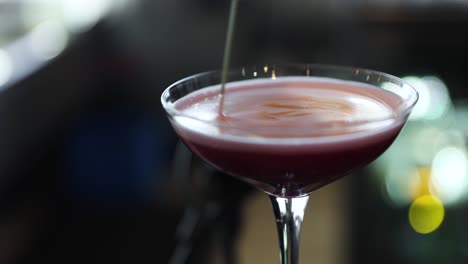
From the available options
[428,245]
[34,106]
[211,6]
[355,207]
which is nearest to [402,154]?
[355,207]

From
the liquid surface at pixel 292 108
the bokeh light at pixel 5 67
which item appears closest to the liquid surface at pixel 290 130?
the liquid surface at pixel 292 108

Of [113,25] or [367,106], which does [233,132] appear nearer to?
[367,106]

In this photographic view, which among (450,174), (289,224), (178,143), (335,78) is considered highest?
(335,78)

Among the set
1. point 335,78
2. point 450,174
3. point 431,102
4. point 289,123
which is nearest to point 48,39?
point 431,102

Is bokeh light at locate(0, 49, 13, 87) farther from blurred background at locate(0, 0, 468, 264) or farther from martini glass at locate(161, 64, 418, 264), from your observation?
martini glass at locate(161, 64, 418, 264)

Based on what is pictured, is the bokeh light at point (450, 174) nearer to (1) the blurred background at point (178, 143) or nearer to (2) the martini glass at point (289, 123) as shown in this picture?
(1) the blurred background at point (178, 143)

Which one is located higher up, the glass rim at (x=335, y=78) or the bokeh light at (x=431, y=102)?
the glass rim at (x=335, y=78)

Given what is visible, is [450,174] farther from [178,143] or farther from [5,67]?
[5,67]
